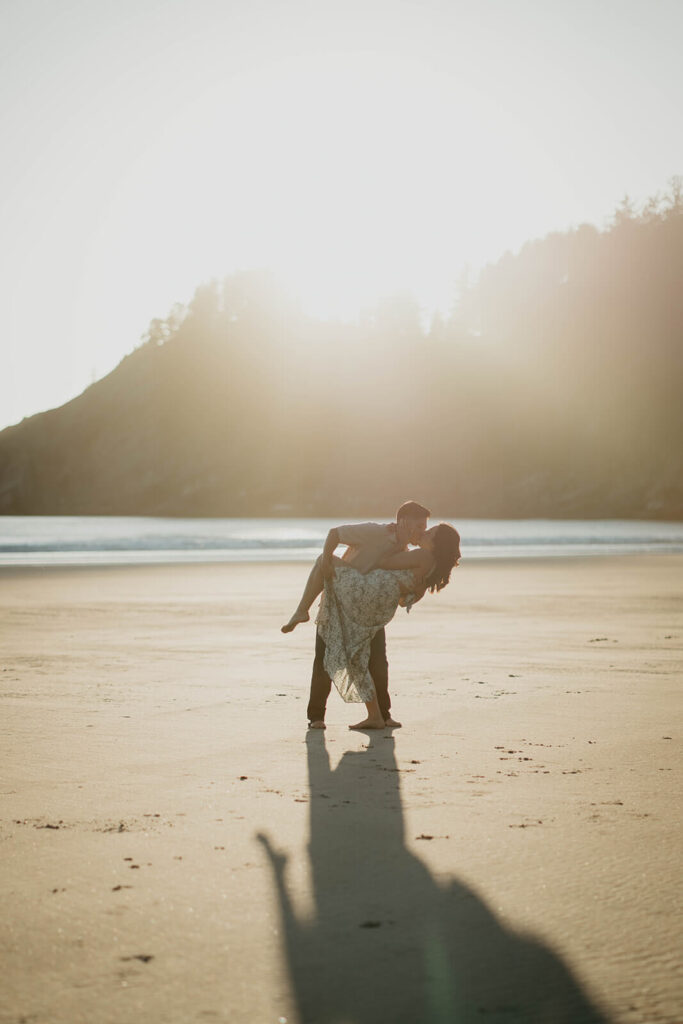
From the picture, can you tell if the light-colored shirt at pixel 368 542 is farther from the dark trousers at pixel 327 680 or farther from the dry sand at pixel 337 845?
the dry sand at pixel 337 845

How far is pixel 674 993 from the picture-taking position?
10.6 ft

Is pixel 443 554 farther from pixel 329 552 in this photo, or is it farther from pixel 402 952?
pixel 402 952

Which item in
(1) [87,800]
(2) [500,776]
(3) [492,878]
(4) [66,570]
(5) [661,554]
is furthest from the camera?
(5) [661,554]

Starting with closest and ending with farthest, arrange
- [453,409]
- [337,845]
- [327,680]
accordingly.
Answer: [337,845], [327,680], [453,409]

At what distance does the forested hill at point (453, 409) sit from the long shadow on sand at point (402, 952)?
10200cm

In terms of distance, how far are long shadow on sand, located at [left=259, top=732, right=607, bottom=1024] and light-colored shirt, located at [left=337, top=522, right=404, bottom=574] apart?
2.78m

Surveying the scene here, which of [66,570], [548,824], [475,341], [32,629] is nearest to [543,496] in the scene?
[475,341]

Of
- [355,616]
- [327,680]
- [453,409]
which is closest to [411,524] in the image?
[355,616]

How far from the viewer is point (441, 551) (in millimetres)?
7406

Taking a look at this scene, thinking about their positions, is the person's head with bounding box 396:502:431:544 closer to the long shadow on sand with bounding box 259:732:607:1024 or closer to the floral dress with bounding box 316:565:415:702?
the floral dress with bounding box 316:565:415:702

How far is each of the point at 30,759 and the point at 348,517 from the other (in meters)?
122

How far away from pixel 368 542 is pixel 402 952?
4.12 meters

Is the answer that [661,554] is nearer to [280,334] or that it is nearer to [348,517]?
[348,517]

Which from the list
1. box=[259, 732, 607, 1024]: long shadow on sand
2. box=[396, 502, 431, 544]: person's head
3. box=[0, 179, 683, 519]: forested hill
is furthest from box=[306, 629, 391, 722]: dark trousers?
box=[0, 179, 683, 519]: forested hill
